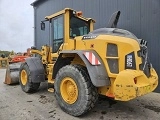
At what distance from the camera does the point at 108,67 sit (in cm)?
393

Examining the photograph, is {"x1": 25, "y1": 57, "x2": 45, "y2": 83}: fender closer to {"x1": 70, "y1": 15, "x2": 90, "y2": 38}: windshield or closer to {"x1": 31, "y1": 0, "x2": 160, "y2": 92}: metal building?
{"x1": 70, "y1": 15, "x2": 90, "y2": 38}: windshield

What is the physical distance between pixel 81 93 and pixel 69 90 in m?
0.45

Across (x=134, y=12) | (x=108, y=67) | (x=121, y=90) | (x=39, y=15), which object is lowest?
(x=121, y=90)

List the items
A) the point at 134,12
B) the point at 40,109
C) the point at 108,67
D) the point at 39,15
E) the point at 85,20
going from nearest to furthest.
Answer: the point at 108,67 < the point at 40,109 < the point at 85,20 < the point at 134,12 < the point at 39,15

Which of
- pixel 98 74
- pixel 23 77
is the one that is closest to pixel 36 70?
pixel 23 77

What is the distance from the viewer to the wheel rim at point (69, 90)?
4172 millimetres

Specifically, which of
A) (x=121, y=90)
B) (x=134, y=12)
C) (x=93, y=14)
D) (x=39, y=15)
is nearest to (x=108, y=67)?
(x=121, y=90)

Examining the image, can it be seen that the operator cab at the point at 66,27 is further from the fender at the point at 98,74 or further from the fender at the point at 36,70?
the fender at the point at 98,74

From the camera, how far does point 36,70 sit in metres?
5.82

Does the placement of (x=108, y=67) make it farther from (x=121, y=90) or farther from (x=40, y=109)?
(x=40, y=109)

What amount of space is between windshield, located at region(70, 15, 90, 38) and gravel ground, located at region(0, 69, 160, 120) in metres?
1.88

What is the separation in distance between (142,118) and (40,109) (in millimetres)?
2195

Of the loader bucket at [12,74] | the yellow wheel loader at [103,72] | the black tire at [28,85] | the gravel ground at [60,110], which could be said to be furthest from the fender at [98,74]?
the loader bucket at [12,74]

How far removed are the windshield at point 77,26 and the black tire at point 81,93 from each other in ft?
4.43
